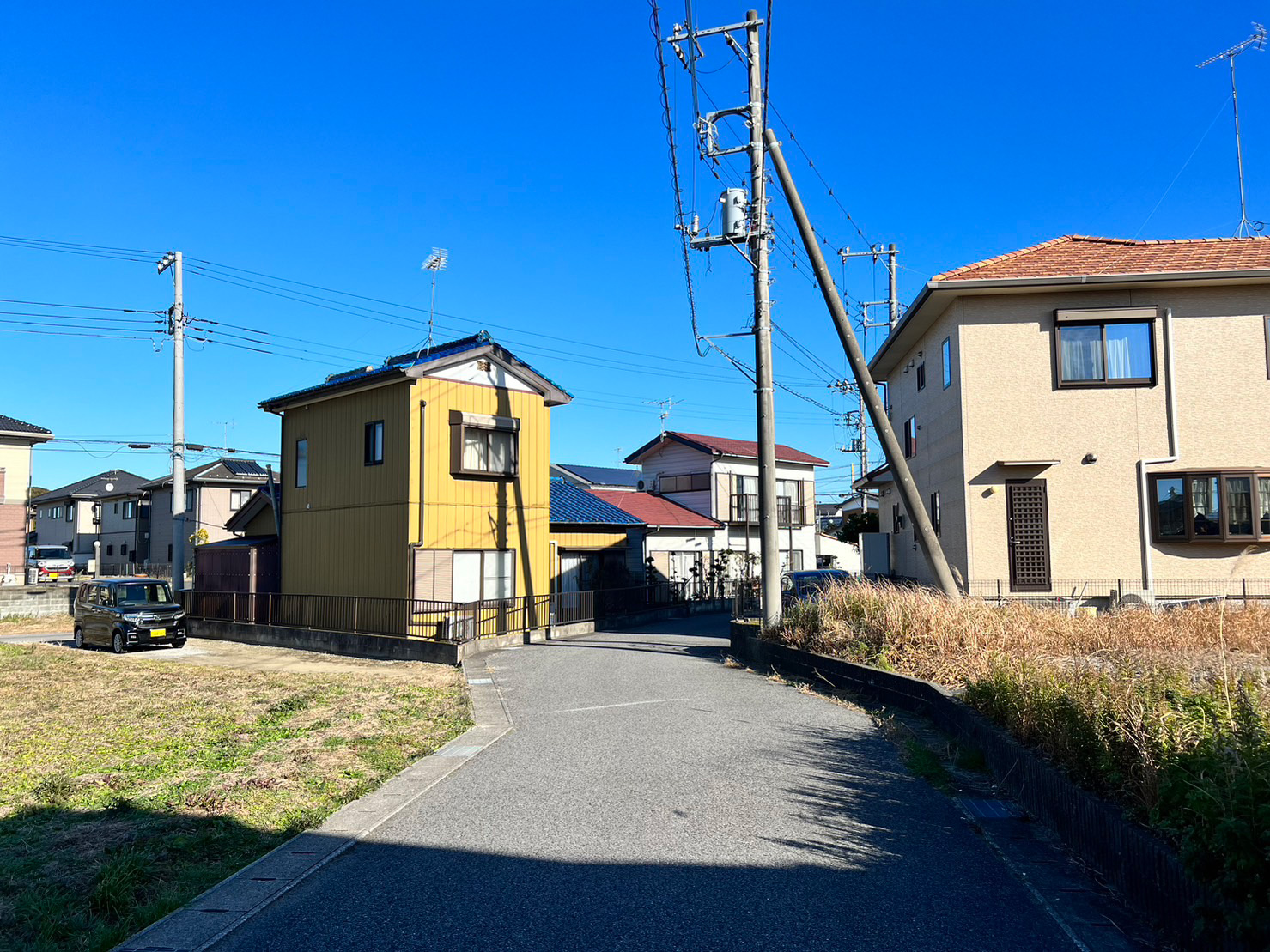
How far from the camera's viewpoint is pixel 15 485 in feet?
115

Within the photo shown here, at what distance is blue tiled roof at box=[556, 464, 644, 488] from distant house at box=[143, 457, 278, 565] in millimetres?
15911

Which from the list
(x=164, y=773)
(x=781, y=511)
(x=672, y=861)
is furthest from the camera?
(x=781, y=511)

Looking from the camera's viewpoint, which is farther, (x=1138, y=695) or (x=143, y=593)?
(x=143, y=593)

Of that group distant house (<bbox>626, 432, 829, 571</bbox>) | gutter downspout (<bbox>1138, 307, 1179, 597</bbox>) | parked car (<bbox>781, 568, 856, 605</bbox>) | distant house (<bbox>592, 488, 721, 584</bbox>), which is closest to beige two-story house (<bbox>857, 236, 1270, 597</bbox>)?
gutter downspout (<bbox>1138, 307, 1179, 597</bbox>)

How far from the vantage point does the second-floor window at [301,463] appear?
2317cm

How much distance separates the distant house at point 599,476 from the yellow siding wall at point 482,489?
738 inches

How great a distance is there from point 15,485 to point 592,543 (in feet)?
80.9

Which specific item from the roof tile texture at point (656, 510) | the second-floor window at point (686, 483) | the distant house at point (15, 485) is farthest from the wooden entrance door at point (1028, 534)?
the distant house at point (15, 485)

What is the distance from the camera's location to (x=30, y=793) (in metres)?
7.42

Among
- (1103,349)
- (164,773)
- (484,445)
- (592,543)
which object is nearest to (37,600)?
(592,543)

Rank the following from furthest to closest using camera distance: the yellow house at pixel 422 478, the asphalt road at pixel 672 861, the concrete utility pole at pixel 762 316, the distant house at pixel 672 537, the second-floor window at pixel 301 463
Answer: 1. the distant house at pixel 672 537
2. the second-floor window at pixel 301 463
3. the yellow house at pixel 422 478
4. the concrete utility pole at pixel 762 316
5. the asphalt road at pixel 672 861

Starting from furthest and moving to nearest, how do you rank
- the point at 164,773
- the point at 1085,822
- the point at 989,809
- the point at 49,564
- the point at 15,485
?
the point at 49,564, the point at 15,485, the point at 164,773, the point at 989,809, the point at 1085,822

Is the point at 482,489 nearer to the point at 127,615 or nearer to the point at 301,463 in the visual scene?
the point at 301,463

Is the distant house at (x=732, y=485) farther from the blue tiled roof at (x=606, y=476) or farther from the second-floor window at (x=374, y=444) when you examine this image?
the second-floor window at (x=374, y=444)
